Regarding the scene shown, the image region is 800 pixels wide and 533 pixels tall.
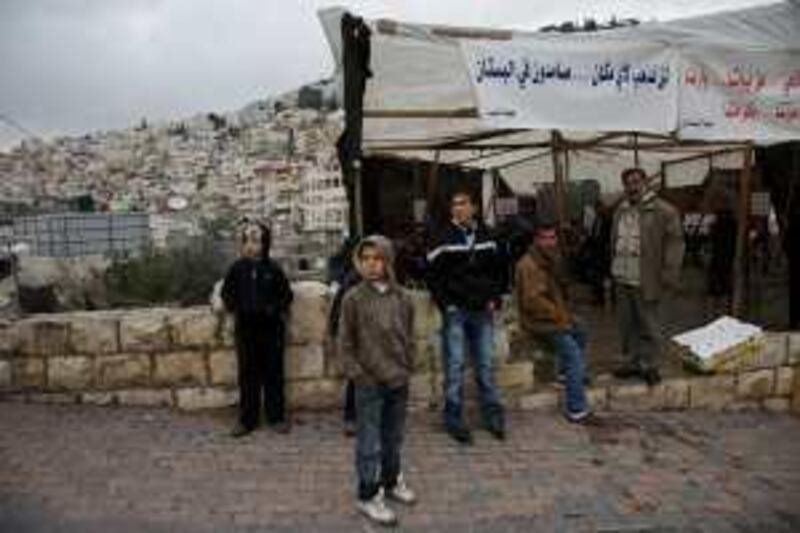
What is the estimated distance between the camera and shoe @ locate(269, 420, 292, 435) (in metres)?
7.54

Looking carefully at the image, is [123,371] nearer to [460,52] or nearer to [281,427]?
[281,427]

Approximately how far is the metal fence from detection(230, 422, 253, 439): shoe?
11.3m

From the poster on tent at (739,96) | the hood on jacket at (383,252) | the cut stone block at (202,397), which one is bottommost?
the cut stone block at (202,397)

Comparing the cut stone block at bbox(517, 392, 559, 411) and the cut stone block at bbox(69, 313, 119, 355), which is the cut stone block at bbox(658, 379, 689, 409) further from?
the cut stone block at bbox(69, 313, 119, 355)

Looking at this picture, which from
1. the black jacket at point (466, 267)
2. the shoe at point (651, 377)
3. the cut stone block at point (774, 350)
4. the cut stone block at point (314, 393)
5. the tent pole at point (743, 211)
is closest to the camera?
the black jacket at point (466, 267)

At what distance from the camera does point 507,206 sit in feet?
46.5

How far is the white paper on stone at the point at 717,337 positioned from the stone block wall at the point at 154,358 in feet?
8.25

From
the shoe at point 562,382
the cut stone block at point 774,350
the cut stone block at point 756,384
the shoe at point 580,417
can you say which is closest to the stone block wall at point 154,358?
the shoe at point 562,382

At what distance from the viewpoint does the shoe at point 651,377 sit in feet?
28.1

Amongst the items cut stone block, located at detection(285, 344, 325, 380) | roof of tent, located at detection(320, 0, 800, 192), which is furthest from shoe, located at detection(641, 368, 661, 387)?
cut stone block, located at detection(285, 344, 325, 380)

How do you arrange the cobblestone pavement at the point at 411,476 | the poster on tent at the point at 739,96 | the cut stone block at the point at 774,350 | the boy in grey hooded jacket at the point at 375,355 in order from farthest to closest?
the cut stone block at the point at 774,350 → the poster on tent at the point at 739,96 → the cobblestone pavement at the point at 411,476 → the boy in grey hooded jacket at the point at 375,355

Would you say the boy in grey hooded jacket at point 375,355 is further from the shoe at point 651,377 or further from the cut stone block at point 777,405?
the cut stone block at point 777,405

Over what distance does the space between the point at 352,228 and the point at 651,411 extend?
3045 mm

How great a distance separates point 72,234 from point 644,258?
13.0 metres
